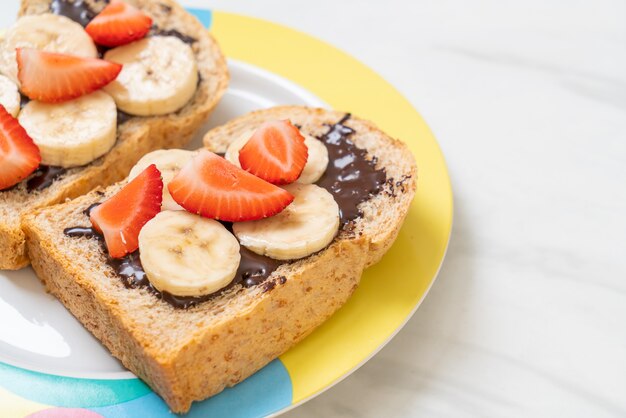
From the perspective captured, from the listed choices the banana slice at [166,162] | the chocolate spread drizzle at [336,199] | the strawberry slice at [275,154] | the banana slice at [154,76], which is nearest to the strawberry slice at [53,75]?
the banana slice at [154,76]

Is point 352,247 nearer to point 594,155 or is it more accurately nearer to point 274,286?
point 274,286

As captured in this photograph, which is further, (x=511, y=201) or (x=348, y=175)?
(x=511, y=201)

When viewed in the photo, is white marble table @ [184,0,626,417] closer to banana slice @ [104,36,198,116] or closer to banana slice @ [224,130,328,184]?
banana slice @ [224,130,328,184]

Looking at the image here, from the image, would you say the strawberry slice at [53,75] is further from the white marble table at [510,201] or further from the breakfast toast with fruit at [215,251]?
the white marble table at [510,201]

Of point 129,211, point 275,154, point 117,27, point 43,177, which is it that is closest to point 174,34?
point 117,27

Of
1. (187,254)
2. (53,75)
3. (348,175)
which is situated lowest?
(187,254)

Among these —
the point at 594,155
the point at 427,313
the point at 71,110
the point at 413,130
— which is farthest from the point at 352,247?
the point at 594,155

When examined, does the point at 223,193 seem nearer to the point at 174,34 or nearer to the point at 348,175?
the point at 348,175
